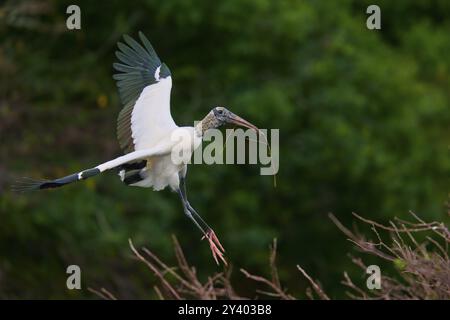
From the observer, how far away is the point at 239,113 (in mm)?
11672

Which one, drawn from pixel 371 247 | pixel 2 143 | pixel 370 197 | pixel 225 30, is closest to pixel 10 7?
pixel 2 143

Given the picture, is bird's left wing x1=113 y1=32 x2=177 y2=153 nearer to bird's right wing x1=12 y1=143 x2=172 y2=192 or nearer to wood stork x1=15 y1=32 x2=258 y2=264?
wood stork x1=15 y1=32 x2=258 y2=264

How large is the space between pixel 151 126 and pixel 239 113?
714 centimetres

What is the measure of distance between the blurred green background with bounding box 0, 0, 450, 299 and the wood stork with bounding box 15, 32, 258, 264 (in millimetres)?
4995

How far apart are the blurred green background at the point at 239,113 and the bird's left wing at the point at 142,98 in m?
4.96

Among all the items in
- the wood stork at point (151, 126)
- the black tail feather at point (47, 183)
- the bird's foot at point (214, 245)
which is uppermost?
the wood stork at point (151, 126)

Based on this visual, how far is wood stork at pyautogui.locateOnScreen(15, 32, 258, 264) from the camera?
14.4ft

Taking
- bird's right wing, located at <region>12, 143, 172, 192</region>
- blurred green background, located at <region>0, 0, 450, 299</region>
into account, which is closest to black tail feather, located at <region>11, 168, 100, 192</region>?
bird's right wing, located at <region>12, 143, 172, 192</region>

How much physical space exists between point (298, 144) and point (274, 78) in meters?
0.84

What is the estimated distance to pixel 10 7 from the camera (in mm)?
9922

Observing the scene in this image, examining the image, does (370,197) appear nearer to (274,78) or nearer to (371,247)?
(274,78)

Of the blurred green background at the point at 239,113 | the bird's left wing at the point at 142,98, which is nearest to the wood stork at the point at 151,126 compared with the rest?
the bird's left wing at the point at 142,98

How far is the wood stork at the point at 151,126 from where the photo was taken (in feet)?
14.4

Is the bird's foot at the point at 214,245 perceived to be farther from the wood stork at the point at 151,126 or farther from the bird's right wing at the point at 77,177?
the bird's right wing at the point at 77,177
